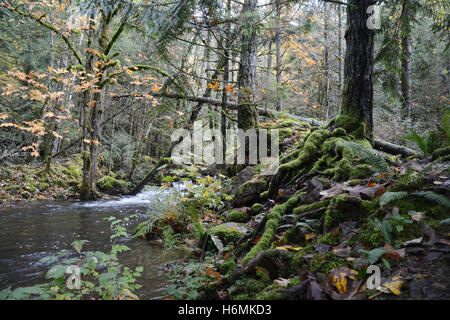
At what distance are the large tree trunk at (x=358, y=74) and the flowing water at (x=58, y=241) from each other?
4195 mm

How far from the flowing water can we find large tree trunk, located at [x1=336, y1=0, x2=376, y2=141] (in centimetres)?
420

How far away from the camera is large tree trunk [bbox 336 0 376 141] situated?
15.8 feet

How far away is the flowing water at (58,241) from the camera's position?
331cm

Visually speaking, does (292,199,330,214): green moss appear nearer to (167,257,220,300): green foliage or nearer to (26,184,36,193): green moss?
(167,257,220,300): green foliage

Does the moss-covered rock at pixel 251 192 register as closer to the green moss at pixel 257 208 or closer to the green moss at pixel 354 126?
the green moss at pixel 257 208

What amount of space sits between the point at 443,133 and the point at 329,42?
13827mm

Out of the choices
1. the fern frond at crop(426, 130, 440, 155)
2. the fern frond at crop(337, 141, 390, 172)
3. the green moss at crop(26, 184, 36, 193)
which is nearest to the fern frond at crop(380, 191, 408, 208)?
the fern frond at crop(337, 141, 390, 172)

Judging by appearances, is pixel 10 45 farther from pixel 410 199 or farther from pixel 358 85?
pixel 410 199

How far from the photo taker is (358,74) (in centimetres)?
491

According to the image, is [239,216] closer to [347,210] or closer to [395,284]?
[347,210]

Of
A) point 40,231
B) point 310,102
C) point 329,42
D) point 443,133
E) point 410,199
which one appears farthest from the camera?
point 310,102

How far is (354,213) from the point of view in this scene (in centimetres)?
274
